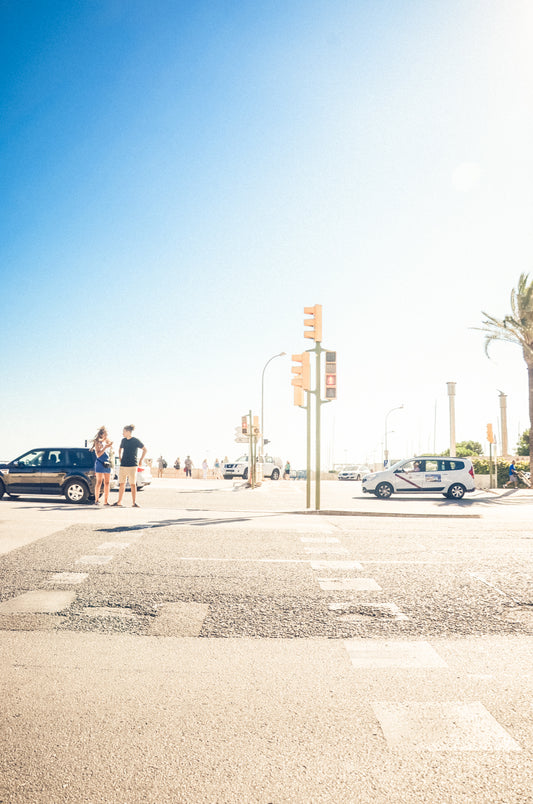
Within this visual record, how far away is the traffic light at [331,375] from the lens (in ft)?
48.1

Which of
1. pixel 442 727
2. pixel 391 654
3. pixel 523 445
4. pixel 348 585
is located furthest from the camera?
pixel 523 445

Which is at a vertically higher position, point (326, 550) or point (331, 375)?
point (331, 375)

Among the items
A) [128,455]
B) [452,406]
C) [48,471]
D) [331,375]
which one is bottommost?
[48,471]

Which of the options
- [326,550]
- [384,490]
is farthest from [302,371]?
[384,490]

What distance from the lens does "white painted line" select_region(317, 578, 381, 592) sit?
6008 mm

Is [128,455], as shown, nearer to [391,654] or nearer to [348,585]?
[348,585]

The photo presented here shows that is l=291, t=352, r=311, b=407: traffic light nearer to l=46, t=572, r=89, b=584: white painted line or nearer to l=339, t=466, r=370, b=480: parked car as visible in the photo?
l=46, t=572, r=89, b=584: white painted line

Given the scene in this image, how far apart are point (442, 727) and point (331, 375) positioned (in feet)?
38.9

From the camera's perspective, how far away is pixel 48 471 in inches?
657

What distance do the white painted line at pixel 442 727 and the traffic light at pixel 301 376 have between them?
39.0 feet

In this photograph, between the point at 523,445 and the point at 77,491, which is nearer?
the point at 77,491

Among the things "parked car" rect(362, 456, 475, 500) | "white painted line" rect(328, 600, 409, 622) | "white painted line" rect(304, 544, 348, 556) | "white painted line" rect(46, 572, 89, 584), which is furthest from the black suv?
"white painted line" rect(328, 600, 409, 622)

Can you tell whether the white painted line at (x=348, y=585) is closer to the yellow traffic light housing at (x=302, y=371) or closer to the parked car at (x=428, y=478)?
the yellow traffic light housing at (x=302, y=371)

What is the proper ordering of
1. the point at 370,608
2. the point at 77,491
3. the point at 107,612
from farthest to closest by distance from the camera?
the point at 77,491, the point at 370,608, the point at 107,612
